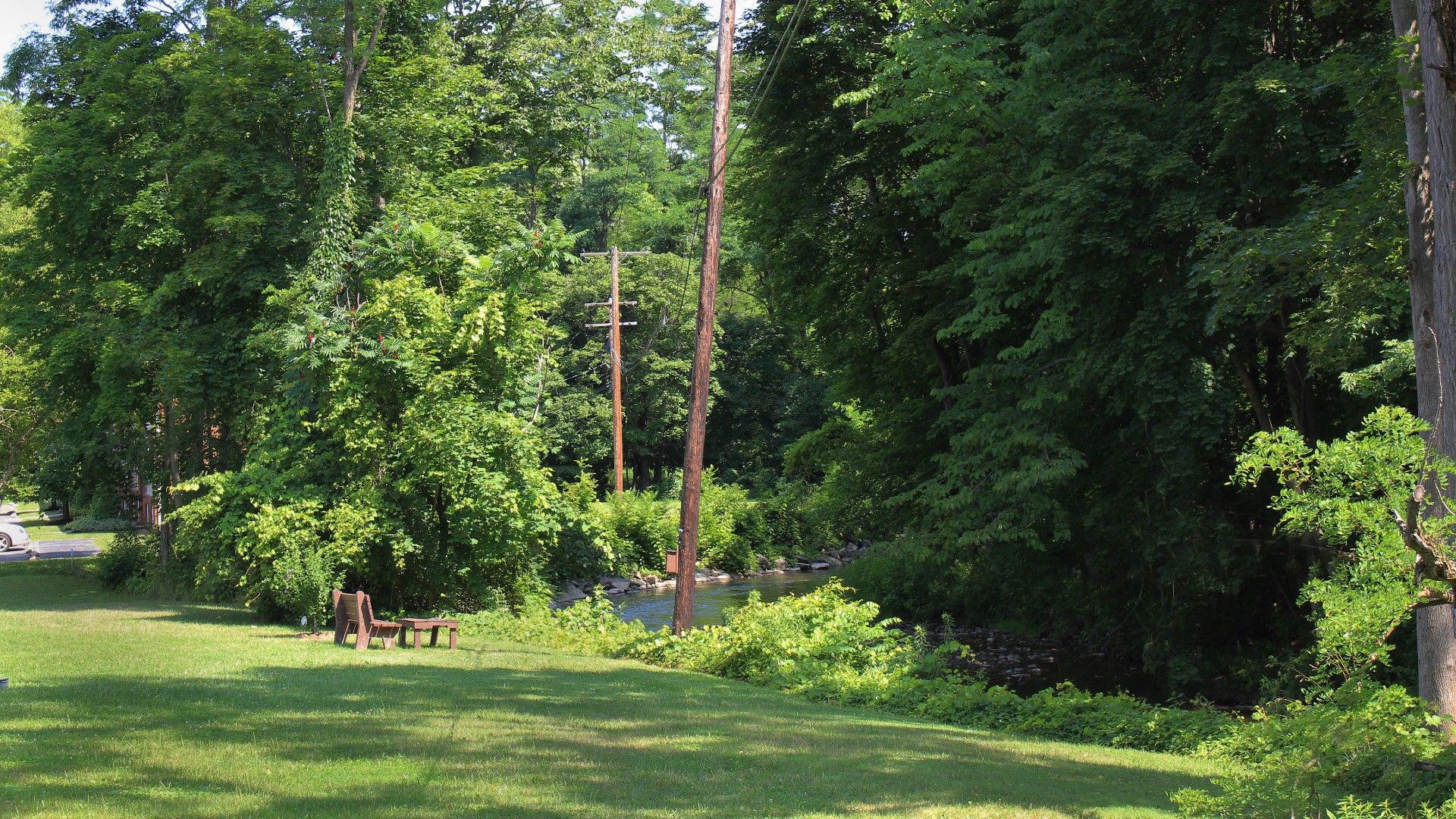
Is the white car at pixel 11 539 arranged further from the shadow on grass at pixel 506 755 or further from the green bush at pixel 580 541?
the shadow on grass at pixel 506 755

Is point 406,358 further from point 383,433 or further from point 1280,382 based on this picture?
point 1280,382

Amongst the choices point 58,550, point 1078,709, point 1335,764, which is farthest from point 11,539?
point 1335,764

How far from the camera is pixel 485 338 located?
63.1 feet

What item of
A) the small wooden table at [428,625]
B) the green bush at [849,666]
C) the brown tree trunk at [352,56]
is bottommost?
the green bush at [849,666]

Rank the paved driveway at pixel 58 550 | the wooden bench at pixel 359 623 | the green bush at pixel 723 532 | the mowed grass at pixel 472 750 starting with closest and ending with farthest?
the mowed grass at pixel 472 750 < the wooden bench at pixel 359 623 < the paved driveway at pixel 58 550 < the green bush at pixel 723 532

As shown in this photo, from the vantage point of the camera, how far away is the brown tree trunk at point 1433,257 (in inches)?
265

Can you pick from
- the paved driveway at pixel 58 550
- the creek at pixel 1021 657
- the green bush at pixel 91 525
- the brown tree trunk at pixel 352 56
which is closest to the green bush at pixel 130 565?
the paved driveway at pixel 58 550

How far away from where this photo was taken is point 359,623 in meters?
14.8

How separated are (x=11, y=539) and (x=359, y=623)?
28644 millimetres

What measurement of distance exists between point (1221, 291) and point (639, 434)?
127ft

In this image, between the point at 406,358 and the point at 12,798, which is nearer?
the point at 12,798

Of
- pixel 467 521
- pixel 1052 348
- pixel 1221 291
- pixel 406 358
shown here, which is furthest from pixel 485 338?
pixel 1221 291

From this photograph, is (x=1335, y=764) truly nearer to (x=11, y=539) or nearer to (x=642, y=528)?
(x=642, y=528)

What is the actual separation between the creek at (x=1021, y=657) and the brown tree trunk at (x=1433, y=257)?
748 centimetres
